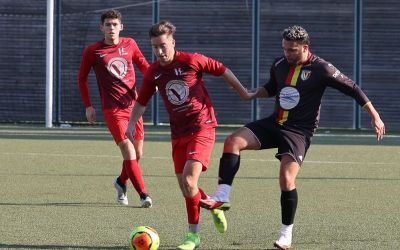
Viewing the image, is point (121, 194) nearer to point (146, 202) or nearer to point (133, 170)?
point (133, 170)

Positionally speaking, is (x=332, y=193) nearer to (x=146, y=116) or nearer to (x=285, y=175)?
(x=285, y=175)

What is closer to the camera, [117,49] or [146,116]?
[117,49]

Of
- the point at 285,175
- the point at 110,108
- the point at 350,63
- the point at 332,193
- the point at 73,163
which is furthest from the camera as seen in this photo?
the point at 350,63

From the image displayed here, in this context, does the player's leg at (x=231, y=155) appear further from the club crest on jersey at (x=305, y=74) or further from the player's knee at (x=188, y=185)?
the club crest on jersey at (x=305, y=74)

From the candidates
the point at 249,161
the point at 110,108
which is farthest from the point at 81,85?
the point at 249,161

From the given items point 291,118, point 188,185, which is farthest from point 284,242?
point 291,118

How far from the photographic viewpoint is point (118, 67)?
40.1 feet

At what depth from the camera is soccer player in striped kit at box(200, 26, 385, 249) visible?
8.96m

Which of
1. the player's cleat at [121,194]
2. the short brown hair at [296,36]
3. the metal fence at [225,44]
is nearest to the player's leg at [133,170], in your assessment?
the player's cleat at [121,194]

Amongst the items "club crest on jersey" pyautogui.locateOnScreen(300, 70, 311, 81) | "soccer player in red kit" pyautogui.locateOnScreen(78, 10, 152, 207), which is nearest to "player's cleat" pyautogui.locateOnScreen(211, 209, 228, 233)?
"club crest on jersey" pyautogui.locateOnScreen(300, 70, 311, 81)

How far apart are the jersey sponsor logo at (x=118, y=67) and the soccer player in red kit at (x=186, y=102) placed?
9.18 ft

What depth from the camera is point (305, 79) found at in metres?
9.05

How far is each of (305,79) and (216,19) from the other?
20221 millimetres

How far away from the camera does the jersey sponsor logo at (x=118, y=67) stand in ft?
40.0
